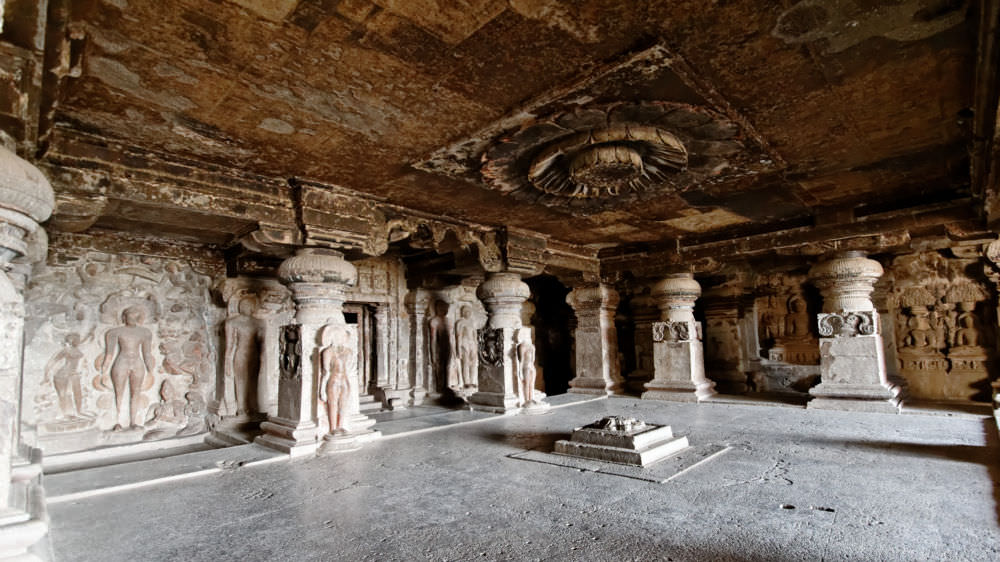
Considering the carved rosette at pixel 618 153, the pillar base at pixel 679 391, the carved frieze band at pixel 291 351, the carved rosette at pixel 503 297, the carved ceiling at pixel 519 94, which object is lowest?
the pillar base at pixel 679 391

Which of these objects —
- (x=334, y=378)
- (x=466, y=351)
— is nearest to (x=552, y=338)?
(x=466, y=351)

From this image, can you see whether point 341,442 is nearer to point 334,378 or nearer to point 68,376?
point 334,378

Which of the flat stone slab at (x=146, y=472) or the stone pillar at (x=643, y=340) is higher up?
the stone pillar at (x=643, y=340)

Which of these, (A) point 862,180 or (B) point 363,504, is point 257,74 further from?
(A) point 862,180

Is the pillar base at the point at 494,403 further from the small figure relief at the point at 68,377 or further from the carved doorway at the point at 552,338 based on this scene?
the carved doorway at the point at 552,338

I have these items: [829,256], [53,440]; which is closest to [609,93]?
[829,256]

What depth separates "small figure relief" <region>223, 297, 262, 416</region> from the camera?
654 cm

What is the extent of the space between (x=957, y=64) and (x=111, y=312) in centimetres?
773

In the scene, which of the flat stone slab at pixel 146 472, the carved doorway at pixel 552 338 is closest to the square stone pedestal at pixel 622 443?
the flat stone slab at pixel 146 472

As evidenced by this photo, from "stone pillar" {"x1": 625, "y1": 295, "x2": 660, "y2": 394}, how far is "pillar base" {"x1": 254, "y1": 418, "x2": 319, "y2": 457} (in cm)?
708

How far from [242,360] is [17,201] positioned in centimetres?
490

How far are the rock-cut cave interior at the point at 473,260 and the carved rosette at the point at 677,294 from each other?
4 centimetres

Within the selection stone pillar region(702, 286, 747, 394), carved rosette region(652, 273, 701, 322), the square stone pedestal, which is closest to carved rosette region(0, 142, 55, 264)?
the square stone pedestal

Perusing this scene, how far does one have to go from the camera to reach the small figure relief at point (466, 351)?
883 cm
